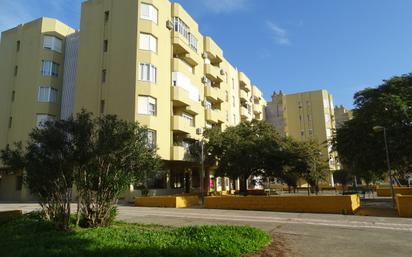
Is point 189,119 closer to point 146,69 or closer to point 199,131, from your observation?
point 199,131

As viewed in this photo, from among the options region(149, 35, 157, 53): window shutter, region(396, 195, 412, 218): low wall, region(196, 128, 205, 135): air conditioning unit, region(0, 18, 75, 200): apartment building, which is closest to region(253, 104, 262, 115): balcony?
region(196, 128, 205, 135): air conditioning unit

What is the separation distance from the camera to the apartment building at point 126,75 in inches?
1380

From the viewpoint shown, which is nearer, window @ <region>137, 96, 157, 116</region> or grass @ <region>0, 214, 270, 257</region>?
grass @ <region>0, 214, 270, 257</region>

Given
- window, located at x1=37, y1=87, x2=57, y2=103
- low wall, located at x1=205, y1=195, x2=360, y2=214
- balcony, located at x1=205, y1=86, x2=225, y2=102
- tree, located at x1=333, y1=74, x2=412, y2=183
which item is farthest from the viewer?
balcony, located at x1=205, y1=86, x2=225, y2=102

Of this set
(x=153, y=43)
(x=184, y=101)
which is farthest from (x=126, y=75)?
(x=184, y=101)

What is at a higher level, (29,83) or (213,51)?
(213,51)

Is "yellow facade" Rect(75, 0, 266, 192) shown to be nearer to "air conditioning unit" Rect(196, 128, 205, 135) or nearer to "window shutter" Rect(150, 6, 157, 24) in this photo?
"window shutter" Rect(150, 6, 157, 24)

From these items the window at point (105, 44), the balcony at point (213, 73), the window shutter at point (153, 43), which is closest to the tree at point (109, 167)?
the window shutter at point (153, 43)

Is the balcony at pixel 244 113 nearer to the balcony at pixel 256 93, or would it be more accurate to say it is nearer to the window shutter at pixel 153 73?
the balcony at pixel 256 93

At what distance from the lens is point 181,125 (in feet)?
124

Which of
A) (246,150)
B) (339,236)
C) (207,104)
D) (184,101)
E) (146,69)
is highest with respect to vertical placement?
(146,69)

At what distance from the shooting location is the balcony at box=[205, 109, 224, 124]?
4588cm

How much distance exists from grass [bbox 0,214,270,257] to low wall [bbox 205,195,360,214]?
1156 centimetres

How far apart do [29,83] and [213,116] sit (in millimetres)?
22850
